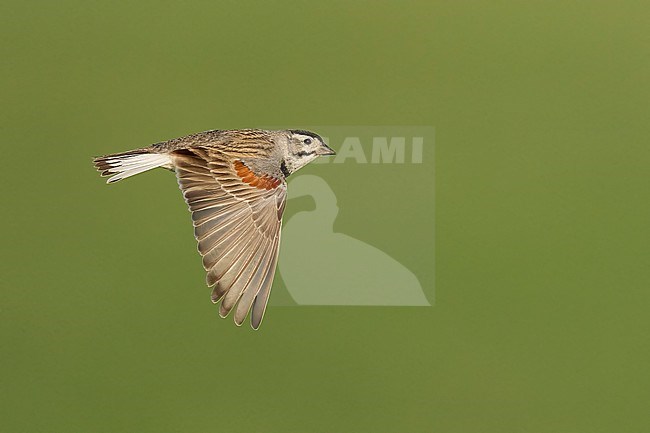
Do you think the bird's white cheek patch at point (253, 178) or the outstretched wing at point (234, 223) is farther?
the bird's white cheek patch at point (253, 178)

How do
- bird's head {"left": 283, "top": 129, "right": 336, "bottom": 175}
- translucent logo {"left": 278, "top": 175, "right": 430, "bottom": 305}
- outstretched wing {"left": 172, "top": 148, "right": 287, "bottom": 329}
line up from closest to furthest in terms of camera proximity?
outstretched wing {"left": 172, "top": 148, "right": 287, "bottom": 329} < bird's head {"left": 283, "top": 129, "right": 336, "bottom": 175} < translucent logo {"left": 278, "top": 175, "right": 430, "bottom": 305}

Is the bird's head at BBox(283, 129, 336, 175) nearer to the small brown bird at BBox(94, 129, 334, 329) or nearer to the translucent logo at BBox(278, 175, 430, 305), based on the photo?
the small brown bird at BBox(94, 129, 334, 329)

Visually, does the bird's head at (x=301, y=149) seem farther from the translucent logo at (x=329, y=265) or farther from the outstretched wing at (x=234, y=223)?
the translucent logo at (x=329, y=265)

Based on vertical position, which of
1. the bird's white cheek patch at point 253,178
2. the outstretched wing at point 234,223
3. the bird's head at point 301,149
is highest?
the bird's head at point 301,149

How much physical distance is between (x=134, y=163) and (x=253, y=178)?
360mm

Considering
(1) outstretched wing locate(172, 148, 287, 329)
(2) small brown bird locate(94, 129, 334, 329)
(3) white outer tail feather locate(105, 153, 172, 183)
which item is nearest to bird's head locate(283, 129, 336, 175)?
(2) small brown bird locate(94, 129, 334, 329)

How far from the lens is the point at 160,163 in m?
2.37

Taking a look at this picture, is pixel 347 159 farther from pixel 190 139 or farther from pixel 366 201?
pixel 190 139

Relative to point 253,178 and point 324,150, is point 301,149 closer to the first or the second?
point 324,150

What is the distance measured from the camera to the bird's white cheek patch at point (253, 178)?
7.66 feet

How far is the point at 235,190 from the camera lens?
2293mm

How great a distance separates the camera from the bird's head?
2.55 metres

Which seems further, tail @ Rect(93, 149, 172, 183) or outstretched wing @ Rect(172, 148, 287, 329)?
tail @ Rect(93, 149, 172, 183)

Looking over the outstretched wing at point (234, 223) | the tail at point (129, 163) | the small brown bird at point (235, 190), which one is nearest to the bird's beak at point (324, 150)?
the small brown bird at point (235, 190)
